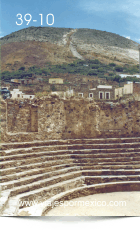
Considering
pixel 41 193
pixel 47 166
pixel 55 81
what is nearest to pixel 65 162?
pixel 47 166

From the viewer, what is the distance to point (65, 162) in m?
7.85

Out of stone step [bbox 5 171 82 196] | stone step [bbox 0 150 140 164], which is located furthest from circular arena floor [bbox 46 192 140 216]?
stone step [bbox 0 150 140 164]

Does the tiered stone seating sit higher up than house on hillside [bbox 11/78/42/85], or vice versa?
house on hillside [bbox 11/78/42/85]

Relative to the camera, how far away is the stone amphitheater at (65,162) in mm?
5617

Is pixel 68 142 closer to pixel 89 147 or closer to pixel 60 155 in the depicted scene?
pixel 89 147

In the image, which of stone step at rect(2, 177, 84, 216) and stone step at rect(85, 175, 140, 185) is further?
stone step at rect(85, 175, 140, 185)

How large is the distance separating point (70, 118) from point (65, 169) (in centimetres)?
307

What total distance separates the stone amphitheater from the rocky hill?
2139 cm

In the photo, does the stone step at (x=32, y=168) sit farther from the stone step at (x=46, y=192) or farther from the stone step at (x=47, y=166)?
the stone step at (x=46, y=192)

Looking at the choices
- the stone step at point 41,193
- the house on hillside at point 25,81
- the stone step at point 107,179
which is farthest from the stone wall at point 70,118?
the house on hillside at point 25,81

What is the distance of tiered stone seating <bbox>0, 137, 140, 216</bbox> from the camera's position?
5.73 meters


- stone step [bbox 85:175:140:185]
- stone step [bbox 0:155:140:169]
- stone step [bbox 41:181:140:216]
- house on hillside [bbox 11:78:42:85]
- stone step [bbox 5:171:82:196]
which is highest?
house on hillside [bbox 11:78:42:85]

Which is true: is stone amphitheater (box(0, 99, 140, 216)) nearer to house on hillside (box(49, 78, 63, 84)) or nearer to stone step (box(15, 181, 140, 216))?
stone step (box(15, 181, 140, 216))

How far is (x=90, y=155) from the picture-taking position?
27.5ft
